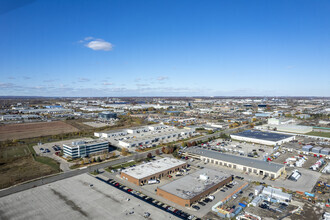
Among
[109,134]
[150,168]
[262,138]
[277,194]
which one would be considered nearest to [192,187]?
[150,168]

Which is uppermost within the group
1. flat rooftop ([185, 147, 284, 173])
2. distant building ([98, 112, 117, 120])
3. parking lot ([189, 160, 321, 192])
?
distant building ([98, 112, 117, 120])

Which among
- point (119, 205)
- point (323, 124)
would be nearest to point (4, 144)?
point (119, 205)

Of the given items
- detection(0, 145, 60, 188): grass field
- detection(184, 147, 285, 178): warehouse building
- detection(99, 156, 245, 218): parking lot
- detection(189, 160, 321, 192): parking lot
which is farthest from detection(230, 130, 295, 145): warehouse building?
detection(0, 145, 60, 188): grass field

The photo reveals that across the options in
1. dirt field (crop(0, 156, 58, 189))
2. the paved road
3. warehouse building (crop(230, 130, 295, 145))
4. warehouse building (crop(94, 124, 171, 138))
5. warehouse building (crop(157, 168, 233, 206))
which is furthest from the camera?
warehouse building (crop(94, 124, 171, 138))

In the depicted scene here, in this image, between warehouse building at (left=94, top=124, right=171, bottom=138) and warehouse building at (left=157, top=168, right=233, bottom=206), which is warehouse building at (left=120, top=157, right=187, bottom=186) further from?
warehouse building at (left=94, top=124, right=171, bottom=138)

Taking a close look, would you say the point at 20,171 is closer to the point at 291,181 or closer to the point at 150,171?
the point at 150,171

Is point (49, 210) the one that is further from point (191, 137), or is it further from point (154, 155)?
point (191, 137)
